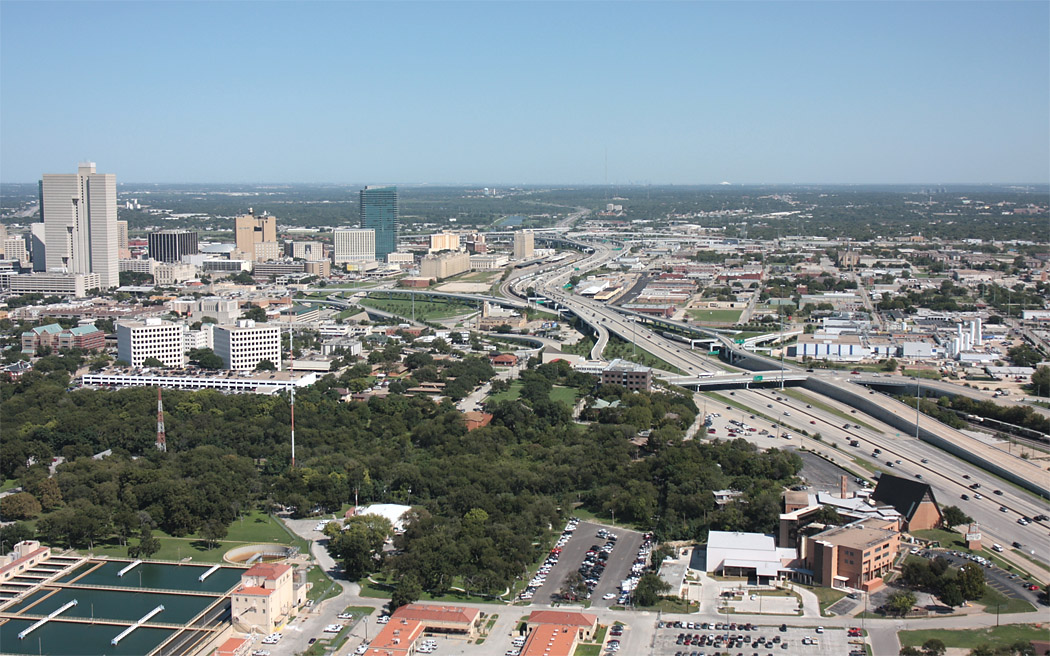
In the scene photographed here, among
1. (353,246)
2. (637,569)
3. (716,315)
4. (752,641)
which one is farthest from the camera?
(353,246)

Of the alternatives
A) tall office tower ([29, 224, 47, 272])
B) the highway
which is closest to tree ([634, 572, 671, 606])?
the highway

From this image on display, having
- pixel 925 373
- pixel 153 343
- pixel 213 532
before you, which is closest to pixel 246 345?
pixel 153 343

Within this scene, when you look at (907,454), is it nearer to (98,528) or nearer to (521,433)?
(521,433)

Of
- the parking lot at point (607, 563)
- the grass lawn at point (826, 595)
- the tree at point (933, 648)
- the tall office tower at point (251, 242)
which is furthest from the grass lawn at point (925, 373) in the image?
the tall office tower at point (251, 242)

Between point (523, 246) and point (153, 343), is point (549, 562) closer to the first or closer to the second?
point (153, 343)

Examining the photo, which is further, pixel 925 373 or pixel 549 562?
pixel 925 373

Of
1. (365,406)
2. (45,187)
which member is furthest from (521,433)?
(45,187)

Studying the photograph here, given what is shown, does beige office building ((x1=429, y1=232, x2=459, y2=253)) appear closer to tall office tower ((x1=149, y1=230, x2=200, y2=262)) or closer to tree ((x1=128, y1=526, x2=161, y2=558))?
tall office tower ((x1=149, y1=230, x2=200, y2=262))
